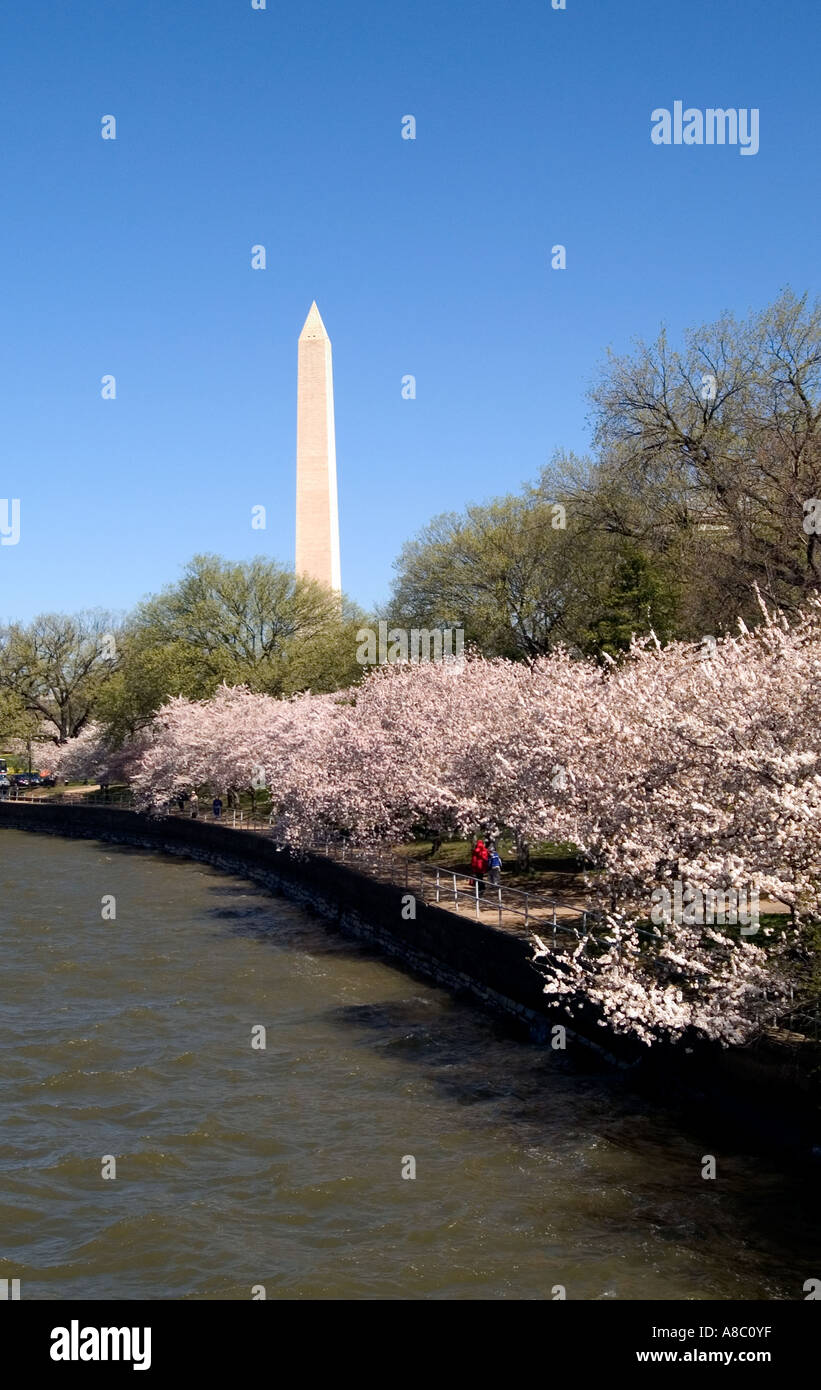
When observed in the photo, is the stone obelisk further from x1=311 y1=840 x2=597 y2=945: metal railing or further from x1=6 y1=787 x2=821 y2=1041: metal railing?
x1=311 y1=840 x2=597 y2=945: metal railing

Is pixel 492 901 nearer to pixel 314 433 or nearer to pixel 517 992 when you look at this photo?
pixel 517 992

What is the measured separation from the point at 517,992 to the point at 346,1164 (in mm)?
7068

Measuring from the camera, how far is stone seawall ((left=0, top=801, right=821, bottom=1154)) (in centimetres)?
1493

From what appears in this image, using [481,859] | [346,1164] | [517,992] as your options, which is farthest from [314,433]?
[346,1164]

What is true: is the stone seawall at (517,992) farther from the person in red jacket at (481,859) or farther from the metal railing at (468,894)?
the person in red jacket at (481,859)

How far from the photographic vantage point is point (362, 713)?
1587 inches

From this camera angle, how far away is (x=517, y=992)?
894 inches

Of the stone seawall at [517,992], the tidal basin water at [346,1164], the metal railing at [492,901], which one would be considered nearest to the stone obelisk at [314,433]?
the metal railing at [492,901]

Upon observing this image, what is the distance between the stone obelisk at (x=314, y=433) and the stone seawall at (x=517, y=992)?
714 inches

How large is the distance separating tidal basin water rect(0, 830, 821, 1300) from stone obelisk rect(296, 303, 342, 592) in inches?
1467

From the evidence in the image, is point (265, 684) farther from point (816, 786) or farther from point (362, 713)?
point (816, 786)

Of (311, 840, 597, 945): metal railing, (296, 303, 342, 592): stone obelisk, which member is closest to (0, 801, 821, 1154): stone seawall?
(311, 840, 597, 945): metal railing
